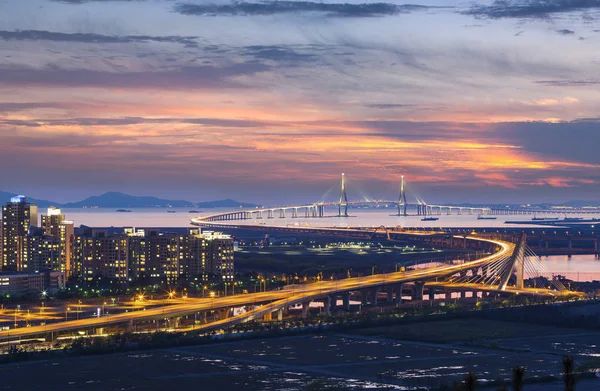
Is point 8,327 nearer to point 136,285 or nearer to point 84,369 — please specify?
point 84,369

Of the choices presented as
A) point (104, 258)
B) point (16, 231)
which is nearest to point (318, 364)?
point (104, 258)

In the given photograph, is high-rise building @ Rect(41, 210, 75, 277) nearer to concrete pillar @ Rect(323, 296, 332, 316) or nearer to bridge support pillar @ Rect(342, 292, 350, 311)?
concrete pillar @ Rect(323, 296, 332, 316)

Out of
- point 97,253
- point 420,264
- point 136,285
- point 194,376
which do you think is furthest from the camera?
point 420,264

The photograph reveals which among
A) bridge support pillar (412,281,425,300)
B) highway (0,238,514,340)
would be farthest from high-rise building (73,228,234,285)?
bridge support pillar (412,281,425,300)

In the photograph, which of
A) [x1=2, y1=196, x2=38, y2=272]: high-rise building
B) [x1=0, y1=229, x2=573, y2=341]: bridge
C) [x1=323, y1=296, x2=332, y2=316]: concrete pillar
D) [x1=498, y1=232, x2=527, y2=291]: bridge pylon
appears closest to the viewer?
[x1=0, y1=229, x2=573, y2=341]: bridge

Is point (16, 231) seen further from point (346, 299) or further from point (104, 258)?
point (346, 299)

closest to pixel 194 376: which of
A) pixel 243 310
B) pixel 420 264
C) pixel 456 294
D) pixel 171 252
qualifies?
pixel 243 310
